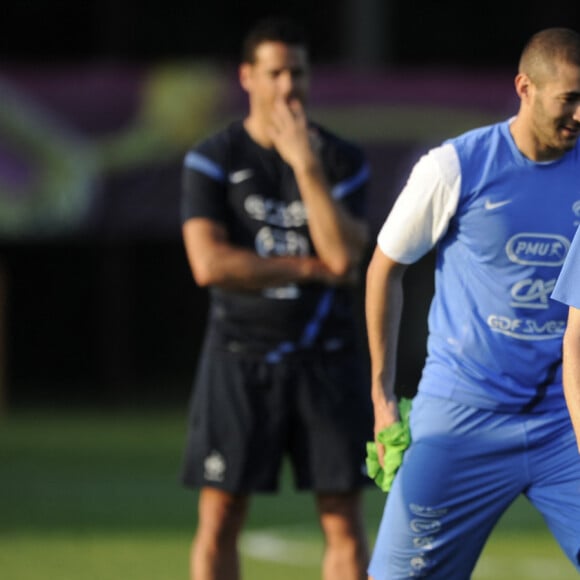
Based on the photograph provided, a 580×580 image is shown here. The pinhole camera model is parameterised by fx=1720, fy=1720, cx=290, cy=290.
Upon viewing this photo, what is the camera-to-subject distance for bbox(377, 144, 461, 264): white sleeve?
5.35m

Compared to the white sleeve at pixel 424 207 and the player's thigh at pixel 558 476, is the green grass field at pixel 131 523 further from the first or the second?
the white sleeve at pixel 424 207

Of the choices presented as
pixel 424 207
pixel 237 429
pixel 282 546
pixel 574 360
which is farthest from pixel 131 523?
pixel 574 360

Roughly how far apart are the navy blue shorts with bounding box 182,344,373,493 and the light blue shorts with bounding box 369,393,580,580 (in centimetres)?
131

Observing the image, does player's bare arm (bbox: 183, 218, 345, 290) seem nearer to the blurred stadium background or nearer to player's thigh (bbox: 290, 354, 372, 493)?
player's thigh (bbox: 290, 354, 372, 493)

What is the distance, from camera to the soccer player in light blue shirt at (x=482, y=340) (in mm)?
5391

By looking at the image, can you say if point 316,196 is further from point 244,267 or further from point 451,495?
point 451,495

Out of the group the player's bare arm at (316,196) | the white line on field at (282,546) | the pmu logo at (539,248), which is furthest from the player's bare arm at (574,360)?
the white line on field at (282,546)

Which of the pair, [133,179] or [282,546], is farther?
[133,179]

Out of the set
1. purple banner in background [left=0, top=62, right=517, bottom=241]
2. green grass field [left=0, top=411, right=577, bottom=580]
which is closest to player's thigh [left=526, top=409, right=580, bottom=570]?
green grass field [left=0, top=411, right=577, bottom=580]

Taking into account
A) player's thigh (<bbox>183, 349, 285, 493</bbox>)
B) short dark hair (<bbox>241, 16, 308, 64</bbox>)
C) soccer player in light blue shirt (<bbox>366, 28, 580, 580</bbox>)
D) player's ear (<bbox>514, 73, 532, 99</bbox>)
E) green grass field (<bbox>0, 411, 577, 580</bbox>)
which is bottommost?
green grass field (<bbox>0, 411, 577, 580</bbox>)

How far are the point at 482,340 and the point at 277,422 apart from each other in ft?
5.17

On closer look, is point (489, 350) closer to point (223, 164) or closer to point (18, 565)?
point (223, 164)

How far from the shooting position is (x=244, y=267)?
6.73m

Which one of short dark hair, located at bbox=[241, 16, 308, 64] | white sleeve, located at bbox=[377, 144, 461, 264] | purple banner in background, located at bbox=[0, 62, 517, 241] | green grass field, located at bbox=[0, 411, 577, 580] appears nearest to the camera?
white sleeve, located at bbox=[377, 144, 461, 264]
